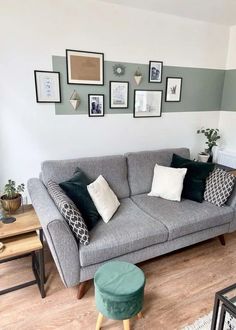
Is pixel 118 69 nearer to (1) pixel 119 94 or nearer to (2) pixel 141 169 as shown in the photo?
(1) pixel 119 94

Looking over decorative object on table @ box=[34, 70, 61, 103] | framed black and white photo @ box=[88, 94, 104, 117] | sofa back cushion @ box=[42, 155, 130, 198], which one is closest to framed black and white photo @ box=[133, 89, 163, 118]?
framed black and white photo @ box=[88, 94, 104, 117]

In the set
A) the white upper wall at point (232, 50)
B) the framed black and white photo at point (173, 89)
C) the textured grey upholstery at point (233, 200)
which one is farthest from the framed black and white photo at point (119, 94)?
the white upper wall at point (232, 50)

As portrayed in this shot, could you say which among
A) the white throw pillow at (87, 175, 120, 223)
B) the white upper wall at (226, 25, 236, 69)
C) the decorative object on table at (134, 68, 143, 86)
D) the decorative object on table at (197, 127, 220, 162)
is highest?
the white upper wall at (226, 25, 236, 69)

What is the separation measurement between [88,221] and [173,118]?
1815mm

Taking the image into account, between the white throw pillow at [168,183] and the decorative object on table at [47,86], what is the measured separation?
1286mm

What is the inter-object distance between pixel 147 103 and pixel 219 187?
123 centimetres

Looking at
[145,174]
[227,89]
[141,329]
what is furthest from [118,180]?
[227,89]

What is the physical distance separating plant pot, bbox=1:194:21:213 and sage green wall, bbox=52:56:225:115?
950 mm

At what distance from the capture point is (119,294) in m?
1.43

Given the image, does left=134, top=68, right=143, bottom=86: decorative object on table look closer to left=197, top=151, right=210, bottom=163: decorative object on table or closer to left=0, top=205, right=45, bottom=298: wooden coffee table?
left=197, top=151, right=210, bottom=163: decorative object on table

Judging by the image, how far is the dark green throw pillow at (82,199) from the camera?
6.40 feet

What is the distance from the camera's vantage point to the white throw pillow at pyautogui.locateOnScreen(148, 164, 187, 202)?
8.13ft

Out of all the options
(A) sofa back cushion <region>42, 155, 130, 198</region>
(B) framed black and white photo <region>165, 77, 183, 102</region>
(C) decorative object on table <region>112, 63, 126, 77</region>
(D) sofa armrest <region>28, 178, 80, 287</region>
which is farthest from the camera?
(B) framed black and white photo <region>165, 77, 183, 102</region>

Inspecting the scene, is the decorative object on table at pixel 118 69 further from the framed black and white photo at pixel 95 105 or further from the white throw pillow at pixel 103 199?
the white throw pillow at pixel 103 199
